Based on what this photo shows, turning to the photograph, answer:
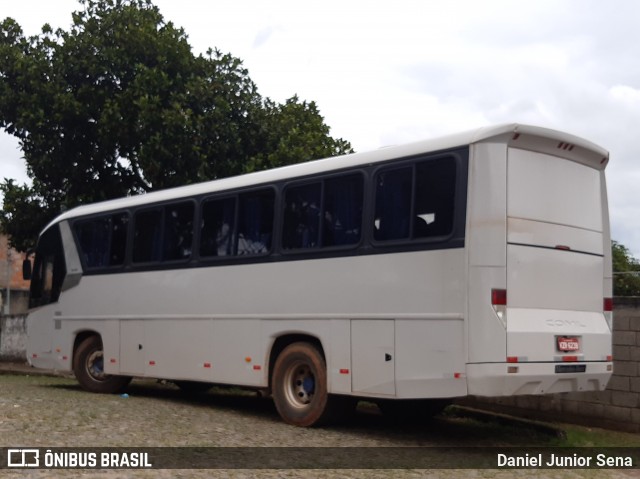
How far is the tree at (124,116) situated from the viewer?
21422 millimetres

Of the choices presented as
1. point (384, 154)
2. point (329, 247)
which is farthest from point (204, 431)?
point (384, 154)

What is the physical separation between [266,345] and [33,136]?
1269cm

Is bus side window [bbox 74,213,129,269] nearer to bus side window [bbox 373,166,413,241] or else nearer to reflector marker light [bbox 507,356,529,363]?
bus side window [bbox 373,166,413,241]

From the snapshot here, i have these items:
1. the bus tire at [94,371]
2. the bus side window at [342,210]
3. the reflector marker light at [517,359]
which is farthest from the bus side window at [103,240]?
the reflector marker light at [517,359]

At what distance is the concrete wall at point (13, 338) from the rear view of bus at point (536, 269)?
873 inches

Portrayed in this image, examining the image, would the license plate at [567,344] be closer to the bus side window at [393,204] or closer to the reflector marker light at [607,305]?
the reflector marker light at [607,305]

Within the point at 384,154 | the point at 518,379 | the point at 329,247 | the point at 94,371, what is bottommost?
the point at 94,371

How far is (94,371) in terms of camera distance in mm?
15766

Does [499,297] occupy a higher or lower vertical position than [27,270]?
lower

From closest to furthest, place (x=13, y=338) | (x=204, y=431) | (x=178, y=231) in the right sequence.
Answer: (x=204, y=431) < (x=178, y=231) < (x=13, y=338)

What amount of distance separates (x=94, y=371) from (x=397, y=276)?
763 cm

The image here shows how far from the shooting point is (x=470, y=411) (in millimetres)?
13359

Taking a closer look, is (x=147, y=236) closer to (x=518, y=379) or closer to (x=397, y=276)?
(x=397, y=276)

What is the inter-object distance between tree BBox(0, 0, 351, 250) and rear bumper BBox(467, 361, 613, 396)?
41.8 ft
